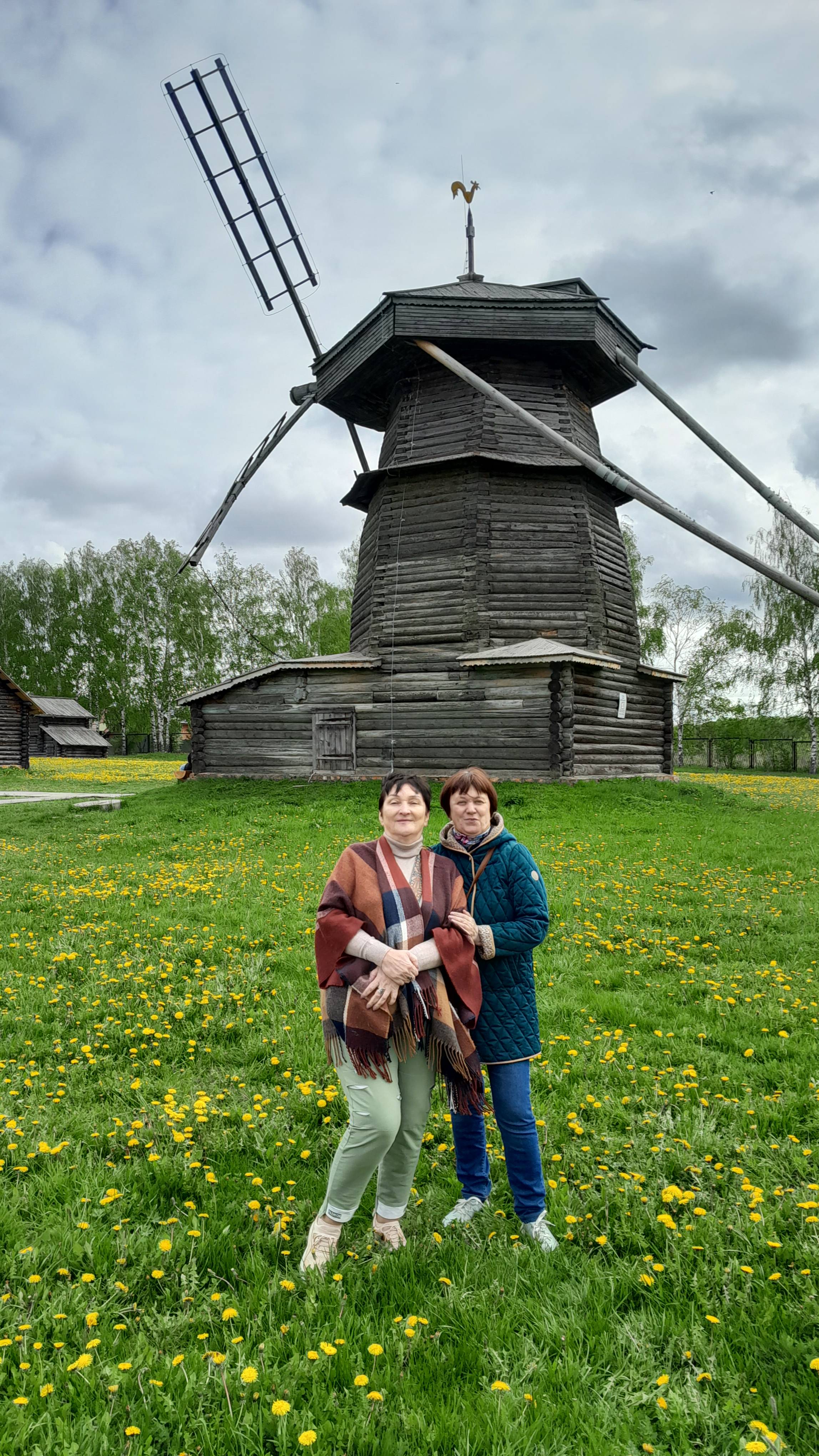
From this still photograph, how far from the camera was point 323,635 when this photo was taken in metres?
49.6

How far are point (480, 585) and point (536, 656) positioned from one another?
2835 millimetres

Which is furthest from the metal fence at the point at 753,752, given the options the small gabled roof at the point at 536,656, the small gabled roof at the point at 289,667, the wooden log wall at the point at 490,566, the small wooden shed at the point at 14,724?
the small wooden shed at the point at 14,724

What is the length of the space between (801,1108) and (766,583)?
41399 millimetres

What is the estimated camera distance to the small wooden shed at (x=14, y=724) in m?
34.2

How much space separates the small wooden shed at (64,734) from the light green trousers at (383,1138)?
49550 mm

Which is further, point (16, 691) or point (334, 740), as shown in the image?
point (16, 691)

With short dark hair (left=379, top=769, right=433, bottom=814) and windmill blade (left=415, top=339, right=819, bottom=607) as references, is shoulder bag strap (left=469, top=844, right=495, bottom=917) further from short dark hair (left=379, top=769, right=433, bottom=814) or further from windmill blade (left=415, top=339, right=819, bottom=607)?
windmill blade (left=415, top=339, right=819, bottom=607)

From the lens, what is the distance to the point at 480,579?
746 inches

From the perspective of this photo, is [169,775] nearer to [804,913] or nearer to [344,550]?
[344,550]

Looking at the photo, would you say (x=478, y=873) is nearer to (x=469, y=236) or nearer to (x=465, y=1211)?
(x=465, y=1211)

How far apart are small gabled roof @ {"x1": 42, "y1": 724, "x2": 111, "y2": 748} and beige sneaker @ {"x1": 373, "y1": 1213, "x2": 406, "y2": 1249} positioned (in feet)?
165

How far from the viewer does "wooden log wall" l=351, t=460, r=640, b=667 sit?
62.2 feet

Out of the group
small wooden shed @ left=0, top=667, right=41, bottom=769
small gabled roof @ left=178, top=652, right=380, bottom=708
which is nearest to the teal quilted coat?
small gabled roof @ left=178, top=652, right=380, bottom=708

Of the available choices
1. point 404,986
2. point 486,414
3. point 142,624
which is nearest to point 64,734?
point 142,624
